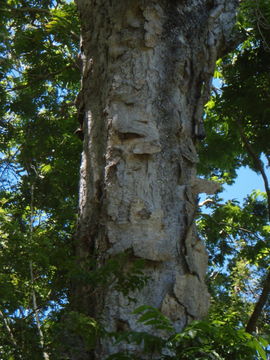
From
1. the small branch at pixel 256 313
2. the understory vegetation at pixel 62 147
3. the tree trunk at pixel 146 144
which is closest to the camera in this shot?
the tree trunk at pixel 146 144

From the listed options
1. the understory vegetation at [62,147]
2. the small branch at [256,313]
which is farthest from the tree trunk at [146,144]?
the small branch at [256,313]

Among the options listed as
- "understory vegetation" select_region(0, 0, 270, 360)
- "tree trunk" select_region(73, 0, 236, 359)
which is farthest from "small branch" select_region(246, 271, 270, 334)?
"tree trunk" select_region(73, 0, 236, 359)

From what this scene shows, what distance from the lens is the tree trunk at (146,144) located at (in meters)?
3.19

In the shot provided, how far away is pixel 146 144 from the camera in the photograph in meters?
3.53

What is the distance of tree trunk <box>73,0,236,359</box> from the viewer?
10.5ft

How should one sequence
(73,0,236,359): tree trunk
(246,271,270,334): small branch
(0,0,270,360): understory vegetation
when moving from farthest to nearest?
(246,271,270,334): small branch → (0,0,270,360): understory vegetation → (73,0,236,359): tree trunk

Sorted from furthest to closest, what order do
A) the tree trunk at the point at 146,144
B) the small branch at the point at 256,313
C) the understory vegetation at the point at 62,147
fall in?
the small branch at the point at 256,313 < the understory vegetation at the point at 62,147 < the tree trunk at the point at 146,144

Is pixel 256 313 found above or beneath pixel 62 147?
beneath

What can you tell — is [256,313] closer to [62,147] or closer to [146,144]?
[146,144]

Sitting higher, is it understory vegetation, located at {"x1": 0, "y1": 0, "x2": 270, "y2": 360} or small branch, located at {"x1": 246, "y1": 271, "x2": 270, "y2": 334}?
understory vegetation, located at {"x1": 0, "y1": 0, "x2": 270, "y2": 360}

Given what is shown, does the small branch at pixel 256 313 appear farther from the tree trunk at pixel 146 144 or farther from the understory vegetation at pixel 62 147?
the tree trunk at pixel 146 144

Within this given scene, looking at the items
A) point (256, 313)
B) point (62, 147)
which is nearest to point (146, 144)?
point (256, 313)

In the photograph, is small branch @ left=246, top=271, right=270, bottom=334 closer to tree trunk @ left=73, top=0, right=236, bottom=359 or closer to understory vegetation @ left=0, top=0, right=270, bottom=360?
understory vegetation @ left=0, top=0, right=270, bottom=360

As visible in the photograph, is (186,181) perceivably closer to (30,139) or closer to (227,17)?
(227,17)
